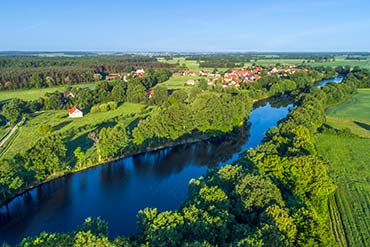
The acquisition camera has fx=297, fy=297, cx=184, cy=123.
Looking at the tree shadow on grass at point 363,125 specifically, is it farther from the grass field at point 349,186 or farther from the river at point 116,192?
the river at point 116,192

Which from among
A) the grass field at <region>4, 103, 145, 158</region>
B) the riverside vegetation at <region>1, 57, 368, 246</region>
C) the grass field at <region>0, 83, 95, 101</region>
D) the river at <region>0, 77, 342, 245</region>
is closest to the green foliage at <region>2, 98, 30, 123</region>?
the grass field at <region>4, 103, 145, 158</region>

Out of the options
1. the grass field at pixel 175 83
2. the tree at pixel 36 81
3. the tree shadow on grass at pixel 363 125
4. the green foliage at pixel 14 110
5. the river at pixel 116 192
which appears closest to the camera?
the river at pixel 116 192

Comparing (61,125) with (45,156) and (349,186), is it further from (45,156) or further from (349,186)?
(349,186)

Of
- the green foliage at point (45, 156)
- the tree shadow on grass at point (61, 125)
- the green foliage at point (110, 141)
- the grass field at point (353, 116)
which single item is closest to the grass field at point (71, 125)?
the tree shadow on grass at point (61, 125)

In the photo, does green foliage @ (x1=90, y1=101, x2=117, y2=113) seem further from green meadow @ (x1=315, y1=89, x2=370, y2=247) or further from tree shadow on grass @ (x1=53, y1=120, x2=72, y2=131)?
green meadow @ (x1=315, y1=89, x2=370, y2=247)

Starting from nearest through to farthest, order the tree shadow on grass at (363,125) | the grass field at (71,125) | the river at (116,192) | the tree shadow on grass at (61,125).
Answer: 1. the river at (116,192)
2. the grass field at (71,125)
3. the tree shadow on grass at (61,125)
4. the tree shadow on grass at (363,125)

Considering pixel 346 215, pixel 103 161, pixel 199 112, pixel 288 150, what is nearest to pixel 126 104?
pixel 199 112

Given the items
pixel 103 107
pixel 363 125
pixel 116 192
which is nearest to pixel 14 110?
pixel 103 107

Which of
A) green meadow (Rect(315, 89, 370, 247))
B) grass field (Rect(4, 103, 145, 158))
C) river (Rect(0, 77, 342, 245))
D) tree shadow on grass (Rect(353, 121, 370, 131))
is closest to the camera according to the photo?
green meadow (Rect(315, 89, 370, 247))
